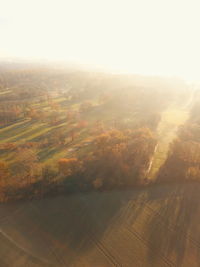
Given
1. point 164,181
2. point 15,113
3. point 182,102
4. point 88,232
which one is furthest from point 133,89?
point 88,232

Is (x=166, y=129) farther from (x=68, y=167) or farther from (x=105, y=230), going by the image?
(x=105, y=230)

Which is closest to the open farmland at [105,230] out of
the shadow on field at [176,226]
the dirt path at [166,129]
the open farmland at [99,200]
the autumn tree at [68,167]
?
the shadow on field at [176,226]

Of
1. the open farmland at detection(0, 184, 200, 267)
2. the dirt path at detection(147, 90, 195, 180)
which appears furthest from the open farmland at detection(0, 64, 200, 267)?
the dirt path at detection(147, 90, 195, 180)

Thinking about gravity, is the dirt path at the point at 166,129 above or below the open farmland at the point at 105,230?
above

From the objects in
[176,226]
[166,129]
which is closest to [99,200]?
[176,226]

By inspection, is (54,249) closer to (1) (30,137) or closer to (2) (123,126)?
(1) (30,137)

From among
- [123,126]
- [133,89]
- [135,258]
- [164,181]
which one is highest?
[133,89]

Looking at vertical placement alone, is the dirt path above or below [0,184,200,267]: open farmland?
above

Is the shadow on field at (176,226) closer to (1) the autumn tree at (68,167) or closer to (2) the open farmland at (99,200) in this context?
(2) the open farmland at (99,200)

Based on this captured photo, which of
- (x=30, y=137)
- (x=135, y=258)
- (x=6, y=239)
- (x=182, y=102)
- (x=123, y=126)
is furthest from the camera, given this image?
(x=182, y=102)

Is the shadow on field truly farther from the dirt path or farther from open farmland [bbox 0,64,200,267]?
the dirt path

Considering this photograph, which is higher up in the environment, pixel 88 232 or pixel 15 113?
pixel 15 113
